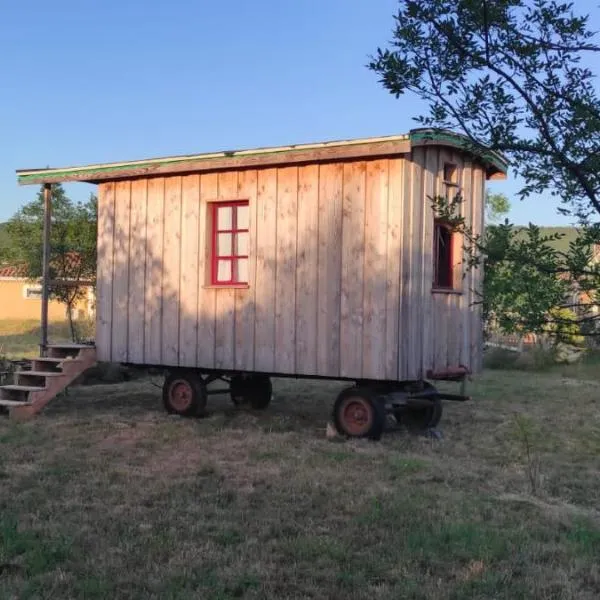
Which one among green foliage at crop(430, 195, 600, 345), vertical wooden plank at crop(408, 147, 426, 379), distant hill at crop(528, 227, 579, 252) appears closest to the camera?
green foliage at crop(430, 195, 600, 345)

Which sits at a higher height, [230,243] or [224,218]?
[224,218]

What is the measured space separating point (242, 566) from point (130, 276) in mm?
6732

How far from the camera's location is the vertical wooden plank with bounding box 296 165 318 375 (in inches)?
362

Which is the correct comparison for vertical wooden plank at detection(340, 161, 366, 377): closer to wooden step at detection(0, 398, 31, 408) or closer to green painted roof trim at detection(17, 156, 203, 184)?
green painted roof trim at detection(17, 156, 203, 184)

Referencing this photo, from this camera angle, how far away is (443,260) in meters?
9.50

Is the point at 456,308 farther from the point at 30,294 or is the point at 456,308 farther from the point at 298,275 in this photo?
the point at 30,294

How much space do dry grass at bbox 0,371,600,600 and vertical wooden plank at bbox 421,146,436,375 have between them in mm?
1048

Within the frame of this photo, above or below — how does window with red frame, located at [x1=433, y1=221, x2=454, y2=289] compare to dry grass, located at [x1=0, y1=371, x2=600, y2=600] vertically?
above

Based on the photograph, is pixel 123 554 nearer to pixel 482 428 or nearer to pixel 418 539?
pixel 418 539

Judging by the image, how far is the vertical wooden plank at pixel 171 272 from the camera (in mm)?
10312

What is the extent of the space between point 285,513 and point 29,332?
27711 mm

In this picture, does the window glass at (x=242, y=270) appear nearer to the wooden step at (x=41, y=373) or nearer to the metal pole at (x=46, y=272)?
the wooden step at (x=41, y=373)

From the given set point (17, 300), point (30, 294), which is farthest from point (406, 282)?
point (17, 300)

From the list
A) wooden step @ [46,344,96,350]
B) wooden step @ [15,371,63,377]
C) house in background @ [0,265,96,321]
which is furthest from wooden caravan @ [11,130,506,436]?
house in background @ [0,265,96,321]
